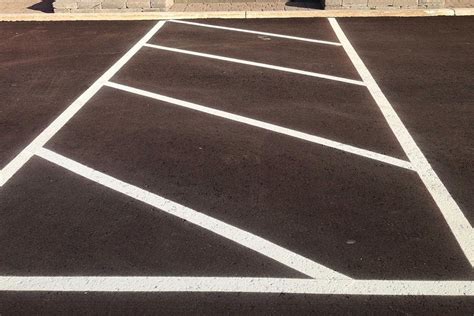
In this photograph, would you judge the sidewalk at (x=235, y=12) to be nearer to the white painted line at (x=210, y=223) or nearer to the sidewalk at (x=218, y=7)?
the sidewalk at (x=218, y=7)

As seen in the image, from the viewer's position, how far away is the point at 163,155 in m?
5.30

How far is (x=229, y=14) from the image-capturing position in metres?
11.4

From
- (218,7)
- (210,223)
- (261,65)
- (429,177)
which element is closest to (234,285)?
(210,223)

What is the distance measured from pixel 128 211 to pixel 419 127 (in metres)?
3.74

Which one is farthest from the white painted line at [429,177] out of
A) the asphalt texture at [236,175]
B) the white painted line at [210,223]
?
the white painted line at [210,223]

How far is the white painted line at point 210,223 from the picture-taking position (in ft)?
12.0

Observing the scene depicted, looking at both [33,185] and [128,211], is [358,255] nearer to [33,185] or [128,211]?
[128,211]

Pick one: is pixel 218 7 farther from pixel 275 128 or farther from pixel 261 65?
pixel 275 128

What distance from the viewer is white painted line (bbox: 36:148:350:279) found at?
12.0ft

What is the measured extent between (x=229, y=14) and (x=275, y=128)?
20.9 ft

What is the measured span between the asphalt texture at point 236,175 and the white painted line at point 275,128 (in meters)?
0.12

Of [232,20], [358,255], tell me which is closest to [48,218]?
[358,255]

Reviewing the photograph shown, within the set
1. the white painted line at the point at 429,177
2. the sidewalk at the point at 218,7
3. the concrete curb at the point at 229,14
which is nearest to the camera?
the white painted line at the point at 429,177

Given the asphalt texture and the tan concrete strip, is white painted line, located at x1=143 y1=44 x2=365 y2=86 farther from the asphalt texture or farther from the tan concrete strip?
the tan concrete strip
